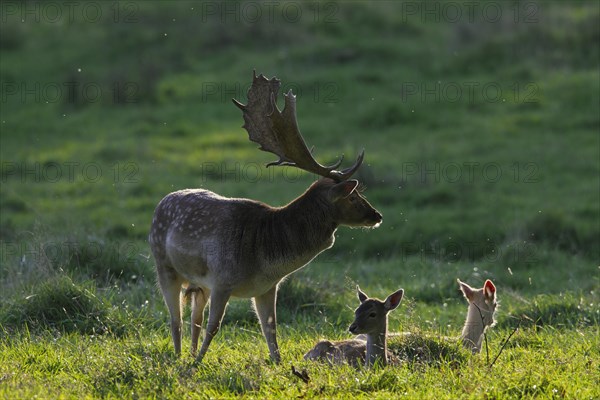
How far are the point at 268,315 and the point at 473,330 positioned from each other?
1.82 meters

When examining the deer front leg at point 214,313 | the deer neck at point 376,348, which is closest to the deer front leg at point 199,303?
the deer front leg at point 214,313

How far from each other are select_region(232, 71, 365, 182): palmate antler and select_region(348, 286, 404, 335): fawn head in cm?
101

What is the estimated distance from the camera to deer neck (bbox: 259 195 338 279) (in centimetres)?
851

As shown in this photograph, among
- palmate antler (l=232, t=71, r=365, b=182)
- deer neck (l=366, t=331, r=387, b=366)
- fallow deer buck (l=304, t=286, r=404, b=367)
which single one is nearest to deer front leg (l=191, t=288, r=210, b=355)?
fallow deer buck (l=304, t=286, r=404, b=367)

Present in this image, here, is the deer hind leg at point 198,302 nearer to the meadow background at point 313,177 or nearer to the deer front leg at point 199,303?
the deer front leg at point 199,303

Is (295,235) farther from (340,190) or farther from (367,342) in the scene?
(367,342)

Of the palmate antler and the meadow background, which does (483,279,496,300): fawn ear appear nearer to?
the meadow background

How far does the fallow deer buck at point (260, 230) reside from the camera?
846 centimetres

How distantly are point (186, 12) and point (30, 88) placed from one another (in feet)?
15.5

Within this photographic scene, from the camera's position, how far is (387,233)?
48.0 feet

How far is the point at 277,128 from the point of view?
346 inches

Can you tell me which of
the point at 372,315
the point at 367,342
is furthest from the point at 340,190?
the point at 367,342

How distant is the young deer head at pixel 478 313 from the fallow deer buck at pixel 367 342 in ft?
3.16

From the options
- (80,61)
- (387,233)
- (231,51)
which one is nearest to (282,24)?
(231,51)
